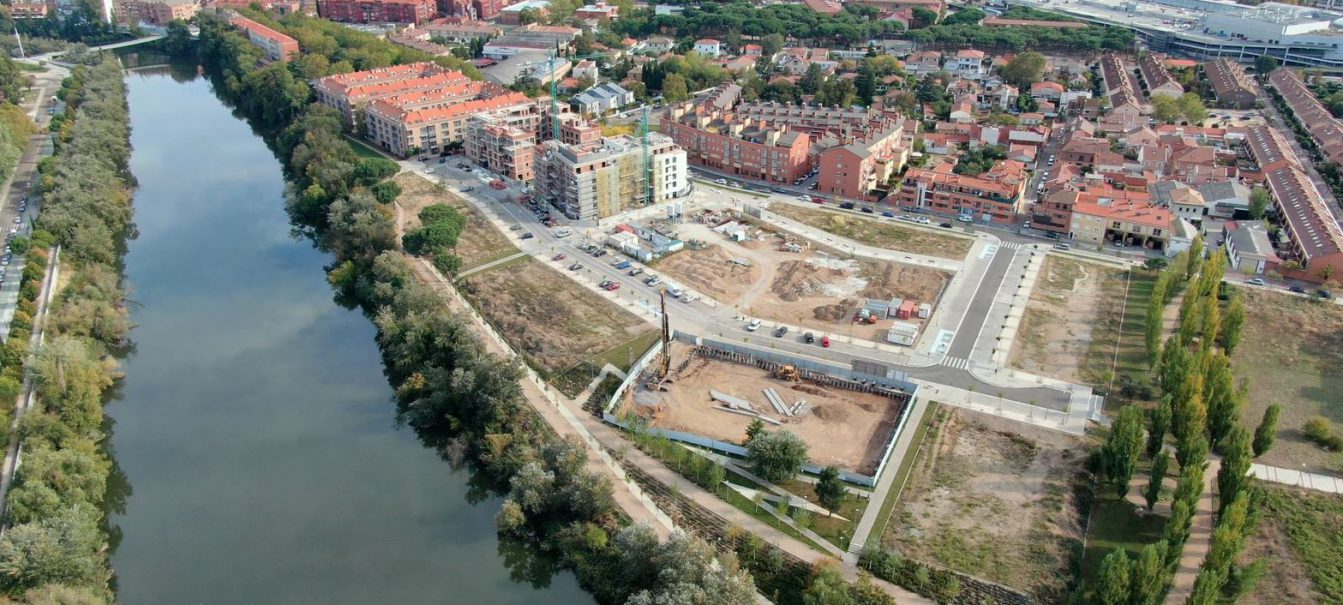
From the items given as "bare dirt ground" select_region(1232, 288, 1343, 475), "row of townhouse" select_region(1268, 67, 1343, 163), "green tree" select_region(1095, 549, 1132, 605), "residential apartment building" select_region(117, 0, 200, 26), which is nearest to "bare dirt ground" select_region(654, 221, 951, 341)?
"bare dirt ground" select_region(1232, 288, 1343, 475)

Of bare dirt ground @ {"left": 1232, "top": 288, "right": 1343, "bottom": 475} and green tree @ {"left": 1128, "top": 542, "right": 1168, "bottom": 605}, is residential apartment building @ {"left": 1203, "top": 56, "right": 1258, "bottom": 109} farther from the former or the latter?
green tree @ {"left": 1128, "top": 542, "right": 1168, "bottom": 605}

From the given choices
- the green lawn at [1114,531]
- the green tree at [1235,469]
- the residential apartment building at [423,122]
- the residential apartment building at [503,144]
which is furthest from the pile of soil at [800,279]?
the residential apartment building at [423,122]

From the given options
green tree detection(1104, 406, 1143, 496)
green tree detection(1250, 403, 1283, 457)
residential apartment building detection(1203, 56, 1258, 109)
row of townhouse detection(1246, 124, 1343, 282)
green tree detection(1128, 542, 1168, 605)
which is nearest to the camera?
green tree detection(1128, 542, 1168, 605)

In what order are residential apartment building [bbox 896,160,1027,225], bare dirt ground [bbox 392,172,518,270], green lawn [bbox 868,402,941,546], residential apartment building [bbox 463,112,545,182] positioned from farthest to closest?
residential apartment building [bbox 463,112,545,182], residential apartment building [bbox 896,160,1027,225], bare dirt ground [bbox 392,172,518,270], green lawn [bbox 868,402,941,546]

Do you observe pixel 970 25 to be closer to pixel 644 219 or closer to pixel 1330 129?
pixel 1330 129

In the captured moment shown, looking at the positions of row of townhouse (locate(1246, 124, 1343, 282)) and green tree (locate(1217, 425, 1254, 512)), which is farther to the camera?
row of townhouse (locate(1246, 124, 1343, 282))

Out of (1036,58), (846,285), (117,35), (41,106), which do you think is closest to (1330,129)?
(1036,58)
